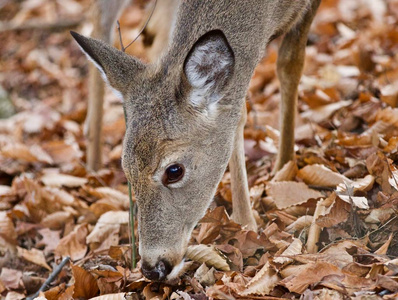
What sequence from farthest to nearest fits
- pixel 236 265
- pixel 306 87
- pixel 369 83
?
pixel 306 87
pixel 369 83
pixel 236 265

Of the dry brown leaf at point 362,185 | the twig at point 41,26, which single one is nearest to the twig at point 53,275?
the dry brown leaf at point 362,185

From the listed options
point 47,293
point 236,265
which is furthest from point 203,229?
point 47,293

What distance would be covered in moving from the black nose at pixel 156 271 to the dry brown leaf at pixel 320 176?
1388 mm

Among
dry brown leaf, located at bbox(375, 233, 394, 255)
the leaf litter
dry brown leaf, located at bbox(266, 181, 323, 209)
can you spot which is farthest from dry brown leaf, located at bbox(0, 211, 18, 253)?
dry brown leaf, located at bbox(375, 233, 394, 255)

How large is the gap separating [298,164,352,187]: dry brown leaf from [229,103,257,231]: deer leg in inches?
19.7

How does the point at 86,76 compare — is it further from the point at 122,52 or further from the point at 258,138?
the point at 122,52

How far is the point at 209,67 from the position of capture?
312 cm

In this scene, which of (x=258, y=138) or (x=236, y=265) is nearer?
(x=236, y=265)

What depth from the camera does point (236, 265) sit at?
3.52 meters

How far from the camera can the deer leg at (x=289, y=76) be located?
4.30 m

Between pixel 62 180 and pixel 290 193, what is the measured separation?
90.2 inches

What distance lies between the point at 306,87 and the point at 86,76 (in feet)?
11.8

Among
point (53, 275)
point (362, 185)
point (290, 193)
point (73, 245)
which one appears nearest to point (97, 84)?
point (73, 245)

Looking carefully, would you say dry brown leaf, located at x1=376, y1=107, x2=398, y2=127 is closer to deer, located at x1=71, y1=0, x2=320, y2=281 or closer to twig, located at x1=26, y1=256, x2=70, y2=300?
deer, located at x1=71, y1=0, x2=320, y2=281
